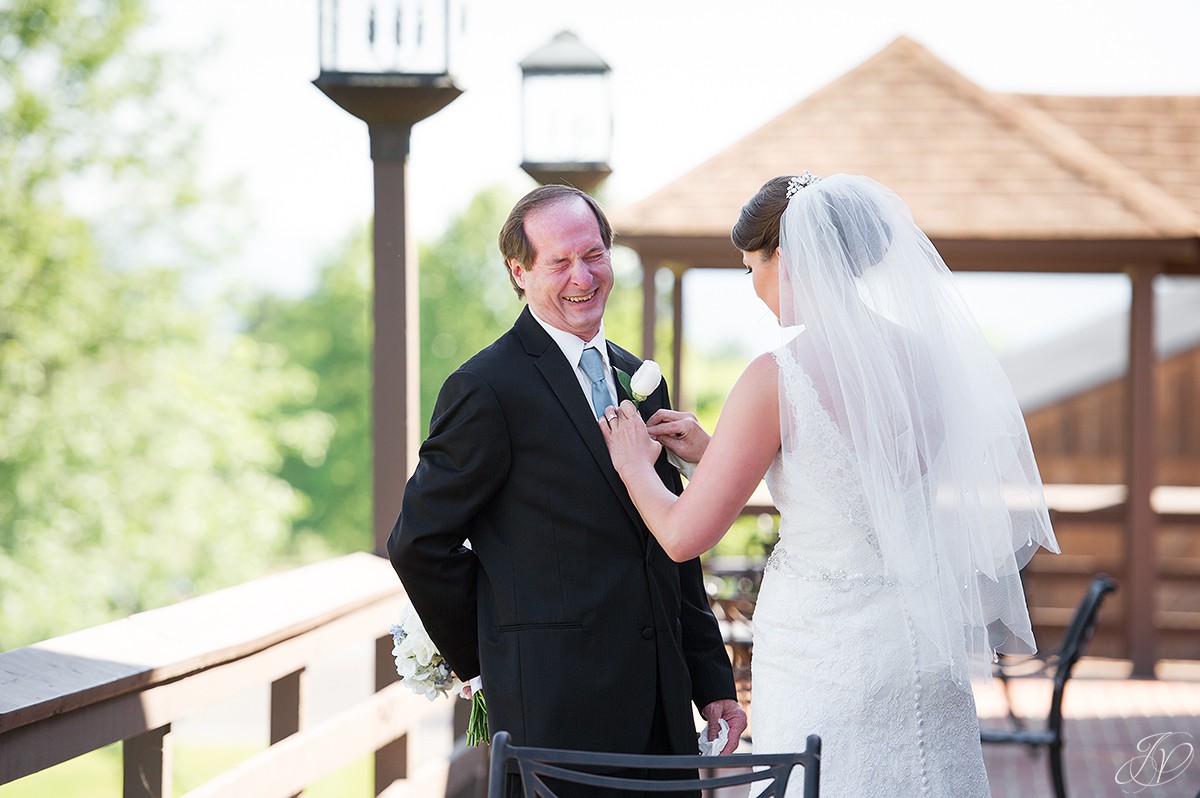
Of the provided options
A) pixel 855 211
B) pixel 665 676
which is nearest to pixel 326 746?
pixel 665 676

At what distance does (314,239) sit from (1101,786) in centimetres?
4619

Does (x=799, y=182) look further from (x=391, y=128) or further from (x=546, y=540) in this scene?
(x=391, y=128)

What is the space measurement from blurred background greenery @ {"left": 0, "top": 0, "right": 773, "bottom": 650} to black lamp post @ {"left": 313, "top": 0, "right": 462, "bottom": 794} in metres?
10.7

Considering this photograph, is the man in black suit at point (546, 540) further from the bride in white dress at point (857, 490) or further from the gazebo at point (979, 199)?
the gazebo at point (979, 199)

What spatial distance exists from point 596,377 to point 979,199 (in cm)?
686

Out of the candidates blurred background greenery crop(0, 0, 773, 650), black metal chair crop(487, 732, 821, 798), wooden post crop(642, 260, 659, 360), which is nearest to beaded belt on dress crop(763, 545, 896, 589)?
black metal chair crop(487, 732, 821, 798)

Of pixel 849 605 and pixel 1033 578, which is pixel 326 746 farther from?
pixel 1033 578

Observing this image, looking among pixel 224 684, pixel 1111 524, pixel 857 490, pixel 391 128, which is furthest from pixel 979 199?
pixel 224 684

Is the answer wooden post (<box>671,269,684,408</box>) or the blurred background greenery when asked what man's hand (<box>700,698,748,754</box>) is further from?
the blurred background greenery

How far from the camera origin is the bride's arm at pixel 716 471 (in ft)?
8.23

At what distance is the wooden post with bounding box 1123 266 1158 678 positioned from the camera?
8.81 metres

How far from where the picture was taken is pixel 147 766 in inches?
106

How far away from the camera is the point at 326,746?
3.49 m

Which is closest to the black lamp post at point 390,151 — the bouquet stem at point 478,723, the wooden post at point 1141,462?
the bouquet stem at point 478,723
